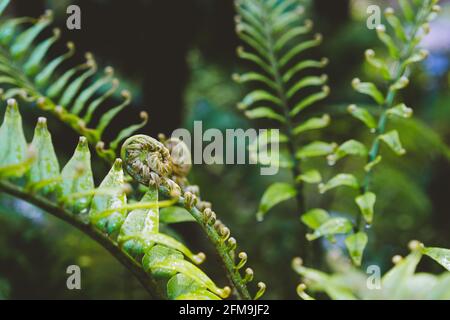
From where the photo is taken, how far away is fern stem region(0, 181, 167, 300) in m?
0.62

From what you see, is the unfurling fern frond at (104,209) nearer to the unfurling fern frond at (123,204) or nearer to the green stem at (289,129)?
the unfurling fern frond at (123,204)

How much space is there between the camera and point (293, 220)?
1.80m

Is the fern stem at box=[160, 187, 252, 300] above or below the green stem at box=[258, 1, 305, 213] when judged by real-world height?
below

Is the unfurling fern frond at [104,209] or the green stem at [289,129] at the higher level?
the green stem at [289,129]

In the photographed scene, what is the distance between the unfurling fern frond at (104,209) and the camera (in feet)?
2.10

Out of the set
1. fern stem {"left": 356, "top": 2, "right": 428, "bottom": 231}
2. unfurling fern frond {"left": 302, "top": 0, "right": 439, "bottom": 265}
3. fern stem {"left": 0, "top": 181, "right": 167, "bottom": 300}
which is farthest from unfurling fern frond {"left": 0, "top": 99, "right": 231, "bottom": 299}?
fern stem {"left": 356, "top": 2, "right": 428, "bottom": 231}

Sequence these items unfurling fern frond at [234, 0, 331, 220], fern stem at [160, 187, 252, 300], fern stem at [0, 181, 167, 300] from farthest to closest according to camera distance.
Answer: unfurling fern frond at [234, 0, 331, 220] < fern stem at [160, 187, 252, 300] < fern stem at [0, 181, 167, 300]

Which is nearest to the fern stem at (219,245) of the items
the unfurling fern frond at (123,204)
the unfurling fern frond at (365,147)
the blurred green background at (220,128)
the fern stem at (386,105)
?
the unfurling fern frond at (123,204)

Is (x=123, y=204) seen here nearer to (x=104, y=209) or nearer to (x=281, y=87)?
(x=104, y=209)

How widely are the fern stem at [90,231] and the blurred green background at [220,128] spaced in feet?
1.63

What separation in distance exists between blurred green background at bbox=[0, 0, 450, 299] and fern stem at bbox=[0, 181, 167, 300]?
50 cm

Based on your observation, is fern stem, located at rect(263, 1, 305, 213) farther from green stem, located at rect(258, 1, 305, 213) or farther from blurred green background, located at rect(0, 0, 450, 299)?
blurred green background, located at rect(0, 0, 450, 299)

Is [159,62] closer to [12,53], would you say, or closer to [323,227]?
[12,53]
